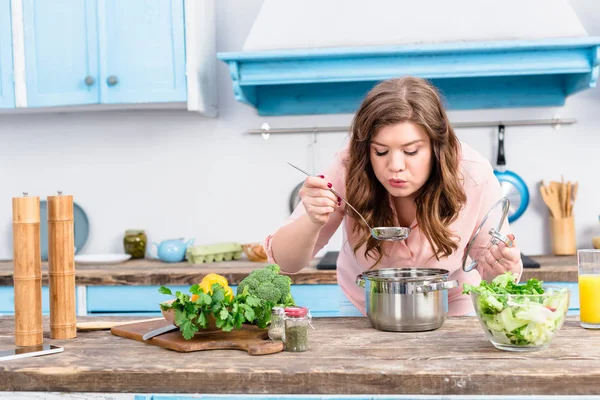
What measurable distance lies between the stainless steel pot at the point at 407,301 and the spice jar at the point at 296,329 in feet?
0.78

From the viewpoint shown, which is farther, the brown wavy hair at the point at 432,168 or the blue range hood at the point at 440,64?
the blue range hood at the point at 440,64

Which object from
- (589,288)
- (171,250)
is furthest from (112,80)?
(589,288)

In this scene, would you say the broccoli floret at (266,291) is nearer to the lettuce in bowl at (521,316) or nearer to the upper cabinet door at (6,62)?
the lettuce in bowl at (521,316)

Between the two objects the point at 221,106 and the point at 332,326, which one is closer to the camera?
the point at 332,326

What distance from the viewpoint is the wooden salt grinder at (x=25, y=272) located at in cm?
168

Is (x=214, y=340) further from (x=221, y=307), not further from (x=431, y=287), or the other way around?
(x=431, y=287)

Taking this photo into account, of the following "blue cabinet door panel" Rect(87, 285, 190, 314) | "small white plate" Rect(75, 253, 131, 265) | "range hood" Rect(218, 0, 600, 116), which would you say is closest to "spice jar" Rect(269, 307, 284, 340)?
"blue cabinet door panel" Rect(87, 285, 190, 314)

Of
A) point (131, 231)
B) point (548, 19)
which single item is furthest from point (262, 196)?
point (548, 19)

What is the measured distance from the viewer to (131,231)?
382 centimetres

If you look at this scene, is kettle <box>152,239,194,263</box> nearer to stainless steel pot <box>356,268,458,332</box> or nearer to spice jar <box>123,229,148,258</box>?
spice jar <box>123,229,148,258</box>

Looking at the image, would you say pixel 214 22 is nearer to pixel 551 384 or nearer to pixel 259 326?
pixel 259 326

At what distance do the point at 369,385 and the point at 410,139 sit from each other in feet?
2.34

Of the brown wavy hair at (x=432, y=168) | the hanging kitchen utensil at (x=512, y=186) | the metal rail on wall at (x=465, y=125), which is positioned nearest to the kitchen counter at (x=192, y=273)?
the hanging kitchen utensil at (x=512, y=186)

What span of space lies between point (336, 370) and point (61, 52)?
2.62 metres
